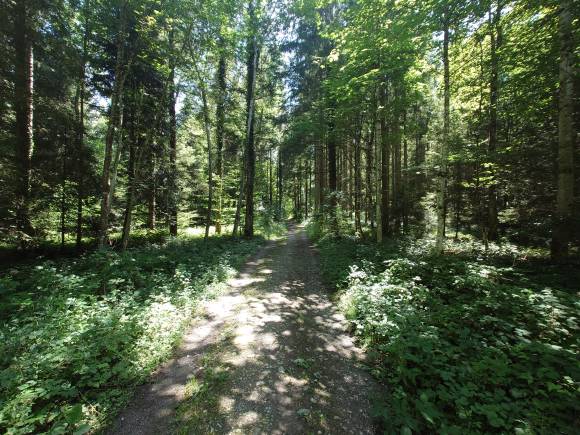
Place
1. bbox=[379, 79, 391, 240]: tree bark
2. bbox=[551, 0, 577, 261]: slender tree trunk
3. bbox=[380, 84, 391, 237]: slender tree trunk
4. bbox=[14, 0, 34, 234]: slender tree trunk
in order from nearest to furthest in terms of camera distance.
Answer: bbox=[551, 0, 577, 261]: slender tree trunk → bbox=[14, 0, 34, 234]: slender tree trunk → bbox=[379, 79, 391, 240]: tree bark → bbox=[380, 84, 391, 237]: slender tree trunk

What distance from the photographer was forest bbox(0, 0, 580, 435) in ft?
10.3

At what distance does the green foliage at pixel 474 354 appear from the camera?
2652 mm

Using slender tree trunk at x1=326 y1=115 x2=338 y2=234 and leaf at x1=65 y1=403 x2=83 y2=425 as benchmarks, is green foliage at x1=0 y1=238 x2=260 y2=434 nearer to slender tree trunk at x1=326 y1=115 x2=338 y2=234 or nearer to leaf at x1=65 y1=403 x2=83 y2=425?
leaf at x1=65 y1=403 x2=83 y2=425

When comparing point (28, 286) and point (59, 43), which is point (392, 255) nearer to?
point (28, 286)

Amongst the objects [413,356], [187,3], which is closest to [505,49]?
[413,356]

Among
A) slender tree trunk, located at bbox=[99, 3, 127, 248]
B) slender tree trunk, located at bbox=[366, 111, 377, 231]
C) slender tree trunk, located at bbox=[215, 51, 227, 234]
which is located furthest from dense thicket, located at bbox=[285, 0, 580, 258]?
slender tree trunk, located at bbox=[99, 3, 127, 248]

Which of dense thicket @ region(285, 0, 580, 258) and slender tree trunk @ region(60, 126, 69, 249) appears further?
slender tree trunk @ region(60, 126, 69, 249)

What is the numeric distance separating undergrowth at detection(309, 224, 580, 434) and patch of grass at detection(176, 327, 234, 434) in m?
1.98

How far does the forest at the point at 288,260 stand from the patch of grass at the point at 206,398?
0.03m

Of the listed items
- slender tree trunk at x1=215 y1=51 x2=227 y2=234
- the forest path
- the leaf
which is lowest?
the forest path

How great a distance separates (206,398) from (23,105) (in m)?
11.2

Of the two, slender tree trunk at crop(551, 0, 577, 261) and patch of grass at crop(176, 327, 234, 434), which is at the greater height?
slender tree trunk at crop(551, 0, 577, 261)

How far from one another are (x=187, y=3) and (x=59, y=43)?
4.73 meters

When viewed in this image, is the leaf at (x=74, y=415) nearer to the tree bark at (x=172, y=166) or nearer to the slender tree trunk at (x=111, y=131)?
the slender tree trunk at (x=111, y=131)
